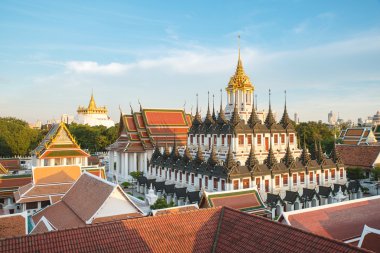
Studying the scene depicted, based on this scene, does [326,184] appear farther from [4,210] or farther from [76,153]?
[4,210]

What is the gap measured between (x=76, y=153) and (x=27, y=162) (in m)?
17.7

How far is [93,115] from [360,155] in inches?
3217

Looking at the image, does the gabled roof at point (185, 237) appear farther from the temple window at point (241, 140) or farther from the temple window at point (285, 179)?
the temple window at point (241, 140)

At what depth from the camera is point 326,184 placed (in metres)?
28.8

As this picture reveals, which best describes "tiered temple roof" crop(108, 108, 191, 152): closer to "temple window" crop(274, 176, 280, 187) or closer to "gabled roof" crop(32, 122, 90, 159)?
"gabled roof" crop(32, 122, 90, 159)

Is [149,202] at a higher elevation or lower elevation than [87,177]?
lower

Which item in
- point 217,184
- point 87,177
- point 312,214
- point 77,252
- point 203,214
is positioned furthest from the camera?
point 217,184

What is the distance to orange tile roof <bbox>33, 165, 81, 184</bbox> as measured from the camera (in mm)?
21953

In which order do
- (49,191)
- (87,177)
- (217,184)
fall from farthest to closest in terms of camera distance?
(217,184), (49,191), (87,177)

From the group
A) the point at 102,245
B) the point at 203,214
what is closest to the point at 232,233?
the point at 203,214

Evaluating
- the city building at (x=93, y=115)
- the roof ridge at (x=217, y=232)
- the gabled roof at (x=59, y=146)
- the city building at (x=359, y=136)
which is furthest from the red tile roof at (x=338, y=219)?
the city building at (x=93, y=115)

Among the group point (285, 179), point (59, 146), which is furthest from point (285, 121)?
point (59, 146)

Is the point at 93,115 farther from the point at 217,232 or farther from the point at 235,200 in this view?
the point at 217,232

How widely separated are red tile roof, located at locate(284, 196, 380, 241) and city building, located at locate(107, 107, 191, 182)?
24.3m
